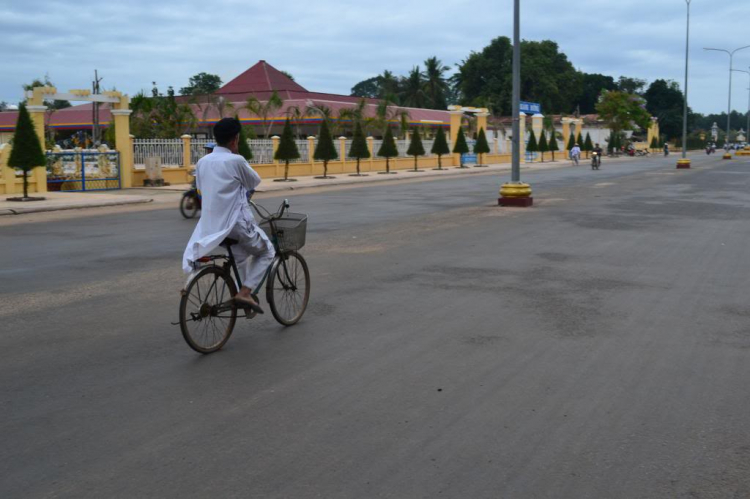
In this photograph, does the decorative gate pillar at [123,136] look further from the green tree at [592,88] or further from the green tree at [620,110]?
the green tree at [592,88]

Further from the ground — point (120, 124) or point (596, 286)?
point (120, 124)

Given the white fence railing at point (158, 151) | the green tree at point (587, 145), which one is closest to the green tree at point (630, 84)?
the green tree at point (587, 145)

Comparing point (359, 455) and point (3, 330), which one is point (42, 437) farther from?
point (3, 330)

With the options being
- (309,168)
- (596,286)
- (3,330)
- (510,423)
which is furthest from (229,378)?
(309,168)

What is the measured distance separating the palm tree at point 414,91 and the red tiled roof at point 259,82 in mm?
26438

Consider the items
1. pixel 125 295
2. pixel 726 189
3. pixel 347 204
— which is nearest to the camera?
pixel 125 295

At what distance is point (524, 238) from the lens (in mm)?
13484

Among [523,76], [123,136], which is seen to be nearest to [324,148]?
[123,136]

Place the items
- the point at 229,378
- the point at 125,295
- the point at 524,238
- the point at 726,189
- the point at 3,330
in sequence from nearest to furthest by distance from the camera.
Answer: the point at 229,378 → the point at 3,330 → the point at 125,295 → the point at 524,238 → the point at 726,189

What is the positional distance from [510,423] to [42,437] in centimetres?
259

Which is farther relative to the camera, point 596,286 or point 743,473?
point 596,286

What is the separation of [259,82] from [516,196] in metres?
48.2

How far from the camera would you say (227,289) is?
20.7 ft

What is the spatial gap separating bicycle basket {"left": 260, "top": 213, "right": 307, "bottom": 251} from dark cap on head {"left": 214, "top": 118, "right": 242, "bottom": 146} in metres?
0.82
